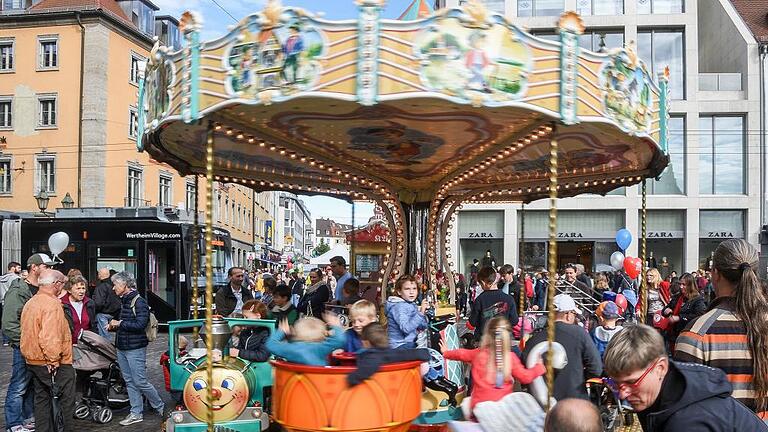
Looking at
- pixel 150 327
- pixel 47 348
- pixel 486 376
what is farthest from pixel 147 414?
pixel 486 376

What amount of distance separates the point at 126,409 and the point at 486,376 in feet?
18.5

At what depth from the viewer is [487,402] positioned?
194 inches

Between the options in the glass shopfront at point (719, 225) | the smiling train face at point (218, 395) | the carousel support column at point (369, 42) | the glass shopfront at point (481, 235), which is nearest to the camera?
the carousel support column at point (369, 42)

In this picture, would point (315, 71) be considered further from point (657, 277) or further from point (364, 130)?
point (657, 277)

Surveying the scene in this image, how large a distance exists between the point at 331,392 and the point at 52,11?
1165 inches

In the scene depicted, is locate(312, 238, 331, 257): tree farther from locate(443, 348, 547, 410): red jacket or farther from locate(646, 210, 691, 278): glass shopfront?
locate(443, 348, 547, 410): red jacket

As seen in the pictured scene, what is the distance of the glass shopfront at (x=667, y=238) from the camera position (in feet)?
91.5

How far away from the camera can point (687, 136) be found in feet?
89.2

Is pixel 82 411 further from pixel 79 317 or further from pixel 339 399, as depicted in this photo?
pixel 339 399

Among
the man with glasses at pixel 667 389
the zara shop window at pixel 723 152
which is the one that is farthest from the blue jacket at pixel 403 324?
the zara shop window at pixel 723 152

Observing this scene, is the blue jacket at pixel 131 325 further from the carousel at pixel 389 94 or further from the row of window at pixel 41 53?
the row of window at pixel 41 53

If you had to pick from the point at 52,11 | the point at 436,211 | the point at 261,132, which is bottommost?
the point at 436,211


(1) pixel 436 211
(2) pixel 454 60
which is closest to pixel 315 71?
(2) pixel 454 60

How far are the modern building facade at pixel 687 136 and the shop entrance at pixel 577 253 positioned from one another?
0.55 meters
